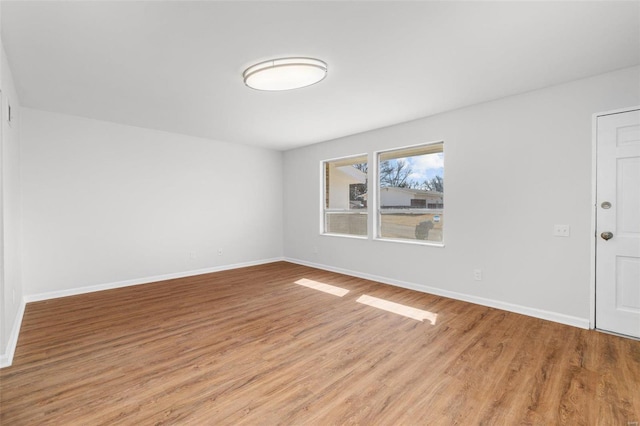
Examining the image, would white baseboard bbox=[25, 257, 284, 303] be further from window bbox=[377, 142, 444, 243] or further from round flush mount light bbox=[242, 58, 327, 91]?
round flush mount light bbox=[242, 58, 327, 91]

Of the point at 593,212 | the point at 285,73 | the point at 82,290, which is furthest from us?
the point at 82,290

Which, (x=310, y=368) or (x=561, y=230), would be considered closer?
(x=310, y=368)

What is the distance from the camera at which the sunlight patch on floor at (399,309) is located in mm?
3272

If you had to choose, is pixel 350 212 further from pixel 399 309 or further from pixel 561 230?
pixel 561 230

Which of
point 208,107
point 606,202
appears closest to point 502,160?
point 606,202

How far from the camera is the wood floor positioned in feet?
5.79

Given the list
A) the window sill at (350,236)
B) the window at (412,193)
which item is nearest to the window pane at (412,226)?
the window at (412,193)

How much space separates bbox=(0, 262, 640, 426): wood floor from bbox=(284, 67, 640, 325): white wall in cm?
37

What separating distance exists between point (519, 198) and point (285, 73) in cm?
297

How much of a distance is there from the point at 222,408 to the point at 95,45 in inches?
114

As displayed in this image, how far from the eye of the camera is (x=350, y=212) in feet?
18.4

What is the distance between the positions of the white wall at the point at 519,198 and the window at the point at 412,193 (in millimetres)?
227

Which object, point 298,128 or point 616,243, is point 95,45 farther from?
point 616,243

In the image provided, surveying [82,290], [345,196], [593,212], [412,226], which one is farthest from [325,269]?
[593,212]
